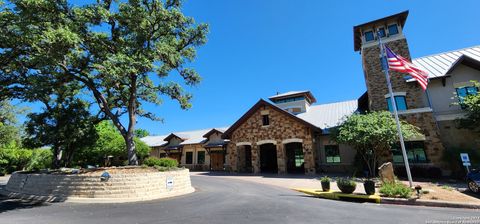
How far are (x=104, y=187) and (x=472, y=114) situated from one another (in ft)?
75.5

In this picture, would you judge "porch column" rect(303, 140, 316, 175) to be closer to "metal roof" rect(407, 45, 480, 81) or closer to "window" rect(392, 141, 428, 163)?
"window" rect(392, 141, 428, 163)

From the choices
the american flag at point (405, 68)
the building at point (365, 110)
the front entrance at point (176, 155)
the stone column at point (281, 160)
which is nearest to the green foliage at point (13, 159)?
the front entrance at point (176, 155)

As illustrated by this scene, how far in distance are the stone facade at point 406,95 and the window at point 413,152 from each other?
0.37 metres

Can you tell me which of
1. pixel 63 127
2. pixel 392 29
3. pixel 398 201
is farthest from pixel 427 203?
pixel 63 127

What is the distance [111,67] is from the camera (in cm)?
1106

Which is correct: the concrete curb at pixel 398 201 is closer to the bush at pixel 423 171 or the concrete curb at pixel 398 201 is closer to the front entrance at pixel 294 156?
the bush at pixel 423 171

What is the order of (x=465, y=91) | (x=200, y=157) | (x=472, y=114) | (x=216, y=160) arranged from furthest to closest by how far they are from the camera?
(x=200, y=157) < (x=216, y=160) < (x=465, y=91) < (x=472, y=114)

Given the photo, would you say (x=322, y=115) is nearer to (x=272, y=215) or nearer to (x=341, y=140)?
(x=341, y=140)

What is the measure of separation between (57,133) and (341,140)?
20.2m

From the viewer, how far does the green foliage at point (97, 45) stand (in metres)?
10.7

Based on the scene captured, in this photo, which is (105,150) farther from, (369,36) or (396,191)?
(369,36)

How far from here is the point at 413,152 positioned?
1800 cm

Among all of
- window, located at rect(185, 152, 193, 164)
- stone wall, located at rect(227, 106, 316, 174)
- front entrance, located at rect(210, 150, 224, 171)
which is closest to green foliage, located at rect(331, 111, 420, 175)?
stone wall, located at rect(227, 106, 316, 174)

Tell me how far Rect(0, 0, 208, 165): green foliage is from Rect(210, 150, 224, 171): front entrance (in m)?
14.5
